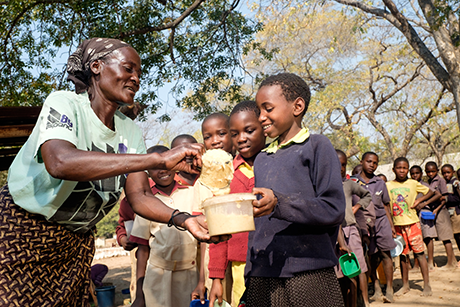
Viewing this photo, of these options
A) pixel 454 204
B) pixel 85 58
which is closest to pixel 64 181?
pixel 85 58

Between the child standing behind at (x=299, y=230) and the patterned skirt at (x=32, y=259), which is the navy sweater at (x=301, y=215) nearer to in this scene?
the child standing behind at (x=299, y=230)

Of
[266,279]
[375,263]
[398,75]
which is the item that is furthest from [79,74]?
[398,75]

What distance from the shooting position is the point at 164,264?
353 cm

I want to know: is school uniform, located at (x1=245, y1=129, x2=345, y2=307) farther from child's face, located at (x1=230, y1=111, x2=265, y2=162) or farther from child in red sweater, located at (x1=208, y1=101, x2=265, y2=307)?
child's face, located at (x1=230, y1=111, x2=265, y2=162)

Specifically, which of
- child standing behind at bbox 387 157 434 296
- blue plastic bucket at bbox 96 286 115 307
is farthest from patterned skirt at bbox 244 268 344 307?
blue plastic bucket at bbox 96 286 115 307

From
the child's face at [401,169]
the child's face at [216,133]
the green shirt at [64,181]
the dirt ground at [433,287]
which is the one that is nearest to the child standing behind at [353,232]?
the dirt ground at [433,287]

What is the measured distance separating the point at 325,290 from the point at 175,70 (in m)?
7.21

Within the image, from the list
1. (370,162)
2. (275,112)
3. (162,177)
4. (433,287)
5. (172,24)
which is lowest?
(433,287)

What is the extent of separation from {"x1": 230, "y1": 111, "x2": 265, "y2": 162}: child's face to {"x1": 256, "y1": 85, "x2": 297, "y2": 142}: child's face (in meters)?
0.80

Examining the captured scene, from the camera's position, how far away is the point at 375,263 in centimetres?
636

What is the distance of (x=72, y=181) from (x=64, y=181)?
0.04 meters

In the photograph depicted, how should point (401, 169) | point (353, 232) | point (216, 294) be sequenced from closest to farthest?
point (216, 294) < point (353, 232) < point (401, 169)

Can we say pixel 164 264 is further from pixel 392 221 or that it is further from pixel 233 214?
pixel 392 221

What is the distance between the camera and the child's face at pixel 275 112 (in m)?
2.29
